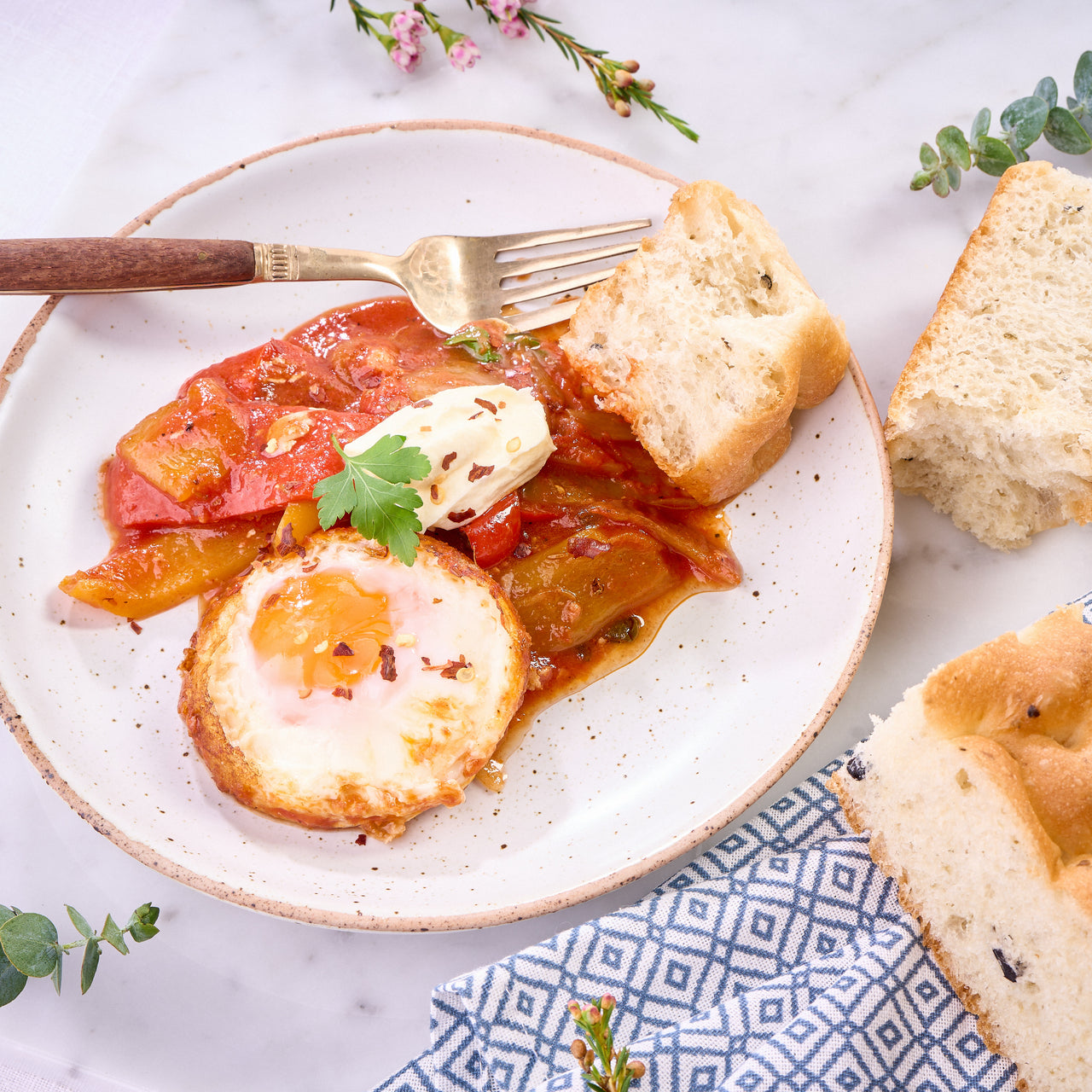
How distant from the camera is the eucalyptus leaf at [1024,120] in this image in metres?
4.08

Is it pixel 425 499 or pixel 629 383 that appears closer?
pixel 425 499

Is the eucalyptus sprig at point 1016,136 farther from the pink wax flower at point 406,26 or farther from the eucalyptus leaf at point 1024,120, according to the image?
the pink wax flower at point 406,26

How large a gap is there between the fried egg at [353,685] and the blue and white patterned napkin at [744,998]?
2.47 feet

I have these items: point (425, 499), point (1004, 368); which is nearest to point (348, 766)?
point (425, 499)

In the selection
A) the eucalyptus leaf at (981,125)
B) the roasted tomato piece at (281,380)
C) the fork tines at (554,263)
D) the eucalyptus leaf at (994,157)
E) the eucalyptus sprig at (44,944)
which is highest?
the eucalyptus leaf at (981,125)

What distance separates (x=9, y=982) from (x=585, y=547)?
8.84 ft

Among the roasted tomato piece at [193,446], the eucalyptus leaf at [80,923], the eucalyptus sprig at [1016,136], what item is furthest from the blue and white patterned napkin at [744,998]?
Answer: the eucalyptus sprig at [1016,136]

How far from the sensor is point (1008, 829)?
2965mm

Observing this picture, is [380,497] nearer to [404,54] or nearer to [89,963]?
[89,963]

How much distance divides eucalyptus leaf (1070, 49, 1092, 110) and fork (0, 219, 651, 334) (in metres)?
2.05

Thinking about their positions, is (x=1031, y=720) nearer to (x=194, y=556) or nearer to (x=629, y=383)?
(x=629, y=383)

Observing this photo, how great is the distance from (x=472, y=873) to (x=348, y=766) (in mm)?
638

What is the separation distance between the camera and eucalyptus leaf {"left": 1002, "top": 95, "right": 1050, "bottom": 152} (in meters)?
4.08

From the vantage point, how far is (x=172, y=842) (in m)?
3.31
